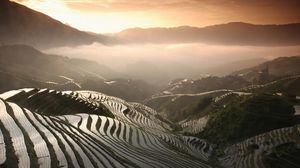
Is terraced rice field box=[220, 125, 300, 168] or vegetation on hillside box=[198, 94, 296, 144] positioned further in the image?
vegetation on hillside box=[198, 94, 296, 144]

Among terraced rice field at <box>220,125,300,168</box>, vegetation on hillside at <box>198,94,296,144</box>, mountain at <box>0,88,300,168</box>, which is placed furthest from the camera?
vegetation on hillside at <box>198,94,296,144</box>

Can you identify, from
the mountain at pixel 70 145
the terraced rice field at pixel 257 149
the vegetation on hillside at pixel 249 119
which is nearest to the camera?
the mountain at pixel 70 145

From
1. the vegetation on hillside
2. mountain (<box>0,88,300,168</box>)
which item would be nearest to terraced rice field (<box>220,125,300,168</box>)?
mountain (<box>0,88,300,168</box>)

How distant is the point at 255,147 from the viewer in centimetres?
5562

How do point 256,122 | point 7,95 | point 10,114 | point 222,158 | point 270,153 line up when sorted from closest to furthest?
1. point 10,114
2. point 7,95
3. point 270,153
4. point 222,158
5. point 256,122

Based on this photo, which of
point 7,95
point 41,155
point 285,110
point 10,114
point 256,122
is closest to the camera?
point 41,155

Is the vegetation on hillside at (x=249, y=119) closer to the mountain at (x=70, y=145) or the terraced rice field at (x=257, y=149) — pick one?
the terraced rice field at (x=257, y=149)

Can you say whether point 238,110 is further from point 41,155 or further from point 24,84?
point 24,84

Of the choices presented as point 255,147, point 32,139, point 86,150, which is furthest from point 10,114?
point 255,147

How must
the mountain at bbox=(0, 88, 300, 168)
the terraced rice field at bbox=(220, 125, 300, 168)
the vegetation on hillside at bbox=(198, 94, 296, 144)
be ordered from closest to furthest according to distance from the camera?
the mountain at bbox=(0, 88, 300, 168) → the terraced rice field at bbox=(220, 125, 300, 168) → the vegetation on hillside at bbox=(198, 94, 296, 144)

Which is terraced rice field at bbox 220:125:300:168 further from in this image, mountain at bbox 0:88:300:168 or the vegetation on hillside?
the vegetation on hillside

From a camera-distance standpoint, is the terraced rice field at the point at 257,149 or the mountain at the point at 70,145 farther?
the terraced rice field at the point at 257,149

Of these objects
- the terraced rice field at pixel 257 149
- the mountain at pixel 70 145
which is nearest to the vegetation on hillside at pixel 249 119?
the terraced rice field at pixel 257 149

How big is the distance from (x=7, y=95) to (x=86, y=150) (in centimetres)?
2486
